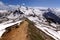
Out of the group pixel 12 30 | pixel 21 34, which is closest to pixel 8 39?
pixel 21 34

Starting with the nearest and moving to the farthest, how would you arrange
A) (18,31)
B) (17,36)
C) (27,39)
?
(27,39)
(17,36)
(18,31)

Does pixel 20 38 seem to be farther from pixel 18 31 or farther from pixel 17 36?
pixel 18 31

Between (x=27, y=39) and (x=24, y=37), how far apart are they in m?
1.43

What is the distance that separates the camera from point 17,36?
44281 millimetres

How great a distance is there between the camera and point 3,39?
4372 centimetres

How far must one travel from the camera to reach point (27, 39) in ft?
136

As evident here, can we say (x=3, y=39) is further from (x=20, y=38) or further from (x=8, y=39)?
(x=20, y=38)

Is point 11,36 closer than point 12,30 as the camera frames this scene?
Yes

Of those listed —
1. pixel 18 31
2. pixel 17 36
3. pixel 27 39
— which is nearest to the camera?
pixel 27 39

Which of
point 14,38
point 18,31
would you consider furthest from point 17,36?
point 18,31

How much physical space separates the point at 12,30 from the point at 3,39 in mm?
8108

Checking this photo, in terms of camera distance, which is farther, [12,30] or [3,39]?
[12,30]

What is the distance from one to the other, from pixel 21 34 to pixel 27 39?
4.58 m

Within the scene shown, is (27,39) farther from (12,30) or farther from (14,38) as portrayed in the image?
(12,30)
